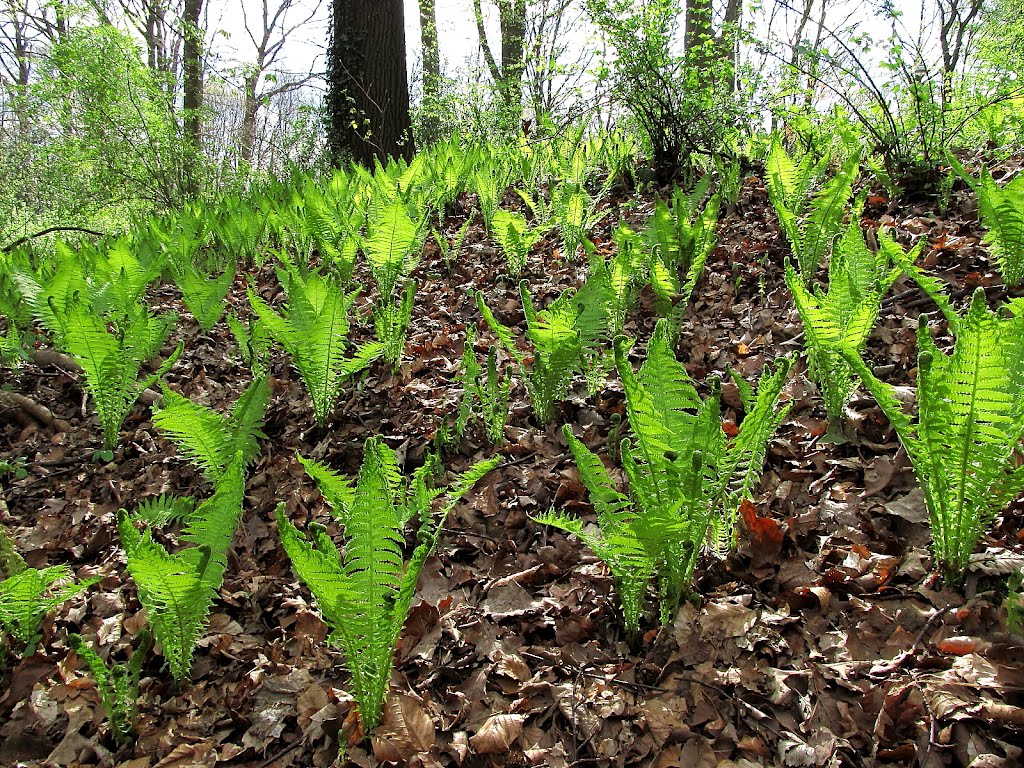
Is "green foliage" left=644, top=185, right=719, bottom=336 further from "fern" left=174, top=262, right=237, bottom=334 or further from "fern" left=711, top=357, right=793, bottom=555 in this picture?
"fern" left=174, top=262, right=237, bottom=334

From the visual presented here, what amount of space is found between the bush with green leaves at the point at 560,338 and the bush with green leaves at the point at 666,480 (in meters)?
0.52

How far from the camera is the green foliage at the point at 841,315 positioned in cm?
172

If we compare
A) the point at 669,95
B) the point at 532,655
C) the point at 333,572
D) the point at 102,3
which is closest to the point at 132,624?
the point at 333,572

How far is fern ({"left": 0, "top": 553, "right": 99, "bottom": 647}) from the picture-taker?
137 cm

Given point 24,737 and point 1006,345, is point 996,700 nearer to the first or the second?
point 1006,345

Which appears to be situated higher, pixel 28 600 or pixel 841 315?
pixel 841 315

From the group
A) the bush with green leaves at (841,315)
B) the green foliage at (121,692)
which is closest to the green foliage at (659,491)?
the bush with green leaves at (841,315)

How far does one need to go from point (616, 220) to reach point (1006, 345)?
9.30 ft

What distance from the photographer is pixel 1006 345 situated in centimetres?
127

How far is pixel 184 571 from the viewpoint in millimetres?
1300

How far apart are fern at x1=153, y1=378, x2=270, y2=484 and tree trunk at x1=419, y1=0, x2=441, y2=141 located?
20.4 feet

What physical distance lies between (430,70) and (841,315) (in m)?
9.29

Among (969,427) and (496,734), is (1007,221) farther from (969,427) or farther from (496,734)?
(496,734)

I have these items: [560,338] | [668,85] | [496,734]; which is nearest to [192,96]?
[668,85]
